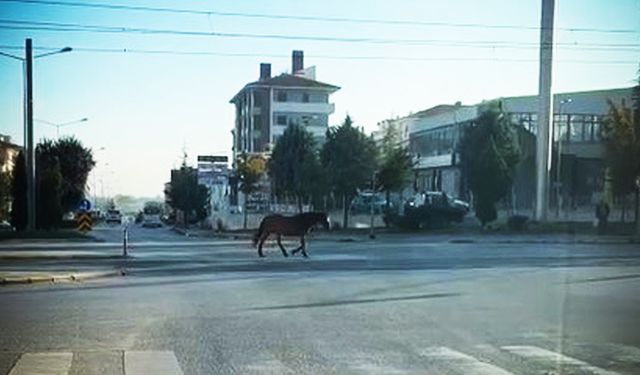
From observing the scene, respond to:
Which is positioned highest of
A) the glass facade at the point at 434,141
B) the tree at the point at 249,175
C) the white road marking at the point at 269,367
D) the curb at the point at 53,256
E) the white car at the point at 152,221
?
the glass facade at the point at 434,141

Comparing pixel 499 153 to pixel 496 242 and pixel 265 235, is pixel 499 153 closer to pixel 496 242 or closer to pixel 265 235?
pixel 496 242

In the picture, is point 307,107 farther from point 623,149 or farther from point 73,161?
point 623,149

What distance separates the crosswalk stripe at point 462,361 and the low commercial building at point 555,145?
165 ft

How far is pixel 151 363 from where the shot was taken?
416 inches

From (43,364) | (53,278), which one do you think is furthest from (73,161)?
(43,364)

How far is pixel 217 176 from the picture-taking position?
8794 cm

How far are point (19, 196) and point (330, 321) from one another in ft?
141

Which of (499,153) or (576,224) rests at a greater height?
(499,153)

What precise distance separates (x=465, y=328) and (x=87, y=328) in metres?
5.54

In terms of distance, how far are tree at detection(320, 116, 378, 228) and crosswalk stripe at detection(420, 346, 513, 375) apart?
4485cm

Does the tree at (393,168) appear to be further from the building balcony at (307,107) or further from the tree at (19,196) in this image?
the building balcony at (307,107)

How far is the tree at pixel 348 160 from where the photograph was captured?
186 feet

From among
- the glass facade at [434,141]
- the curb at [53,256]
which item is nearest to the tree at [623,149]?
the glass facade at [434,141]

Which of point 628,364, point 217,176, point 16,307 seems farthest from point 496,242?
point 217,176
